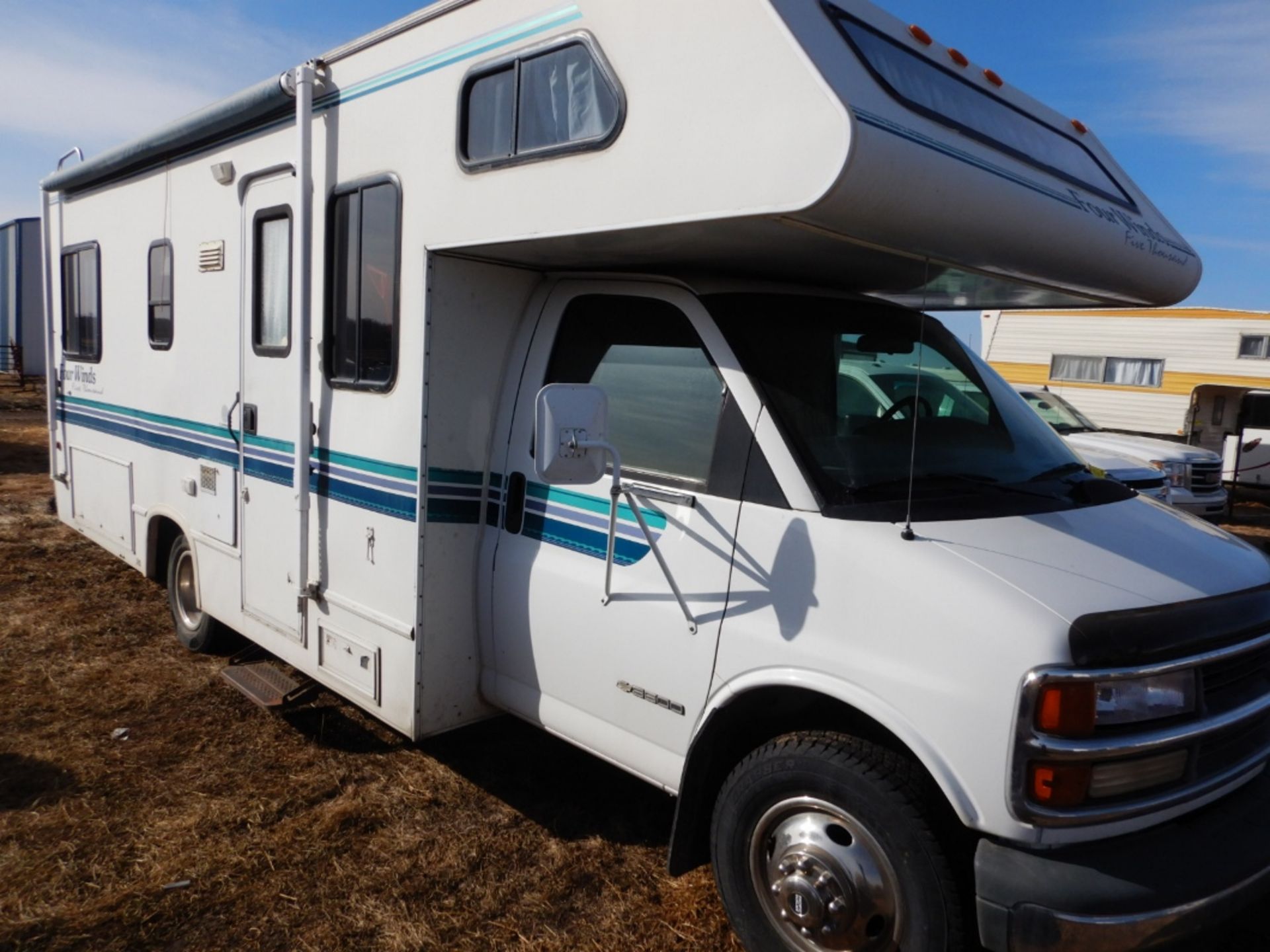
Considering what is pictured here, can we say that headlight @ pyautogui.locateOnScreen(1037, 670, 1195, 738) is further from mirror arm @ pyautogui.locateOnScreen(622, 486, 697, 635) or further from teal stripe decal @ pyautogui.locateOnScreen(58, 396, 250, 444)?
teal stripe decal @ pyautogui.locateOnScreen(58, 396, 250, 444)

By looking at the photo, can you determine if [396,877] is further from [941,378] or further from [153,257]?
[153,257]

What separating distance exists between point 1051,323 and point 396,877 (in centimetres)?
1937

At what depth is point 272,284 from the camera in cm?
448

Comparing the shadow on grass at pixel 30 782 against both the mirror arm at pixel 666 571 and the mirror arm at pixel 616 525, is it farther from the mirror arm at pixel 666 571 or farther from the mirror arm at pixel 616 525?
the mirror arm at pixel 666 571

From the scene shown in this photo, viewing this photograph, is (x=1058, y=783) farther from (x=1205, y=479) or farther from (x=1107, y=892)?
(x=1205, y=479)

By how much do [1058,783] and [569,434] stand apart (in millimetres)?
1552

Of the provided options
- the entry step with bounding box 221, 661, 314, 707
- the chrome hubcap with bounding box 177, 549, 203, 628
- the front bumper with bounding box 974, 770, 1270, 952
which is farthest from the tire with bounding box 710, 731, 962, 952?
the chrome hubcap with bounding box 177, 549, 203, 628

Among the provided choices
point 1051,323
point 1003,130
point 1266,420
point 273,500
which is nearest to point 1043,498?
point 1003,130

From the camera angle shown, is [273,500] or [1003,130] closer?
[1003,130]

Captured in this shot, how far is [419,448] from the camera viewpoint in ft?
11.7

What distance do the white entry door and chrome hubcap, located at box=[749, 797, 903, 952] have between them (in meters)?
2.52

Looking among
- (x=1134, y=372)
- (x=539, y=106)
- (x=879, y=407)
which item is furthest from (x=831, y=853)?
(x=1134, y=372)

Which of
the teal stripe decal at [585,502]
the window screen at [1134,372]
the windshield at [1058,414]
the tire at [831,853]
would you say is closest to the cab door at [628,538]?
the teal stripe decal at [585,502]

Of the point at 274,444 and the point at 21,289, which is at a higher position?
the point at 21,289
